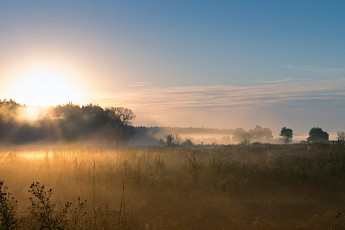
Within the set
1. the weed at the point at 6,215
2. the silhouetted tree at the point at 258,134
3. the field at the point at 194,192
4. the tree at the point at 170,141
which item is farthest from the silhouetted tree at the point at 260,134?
the weed at the point at 6,215

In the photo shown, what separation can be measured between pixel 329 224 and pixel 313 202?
1.88 m

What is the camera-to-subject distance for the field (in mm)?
6988

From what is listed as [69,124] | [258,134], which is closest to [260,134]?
[258,134]

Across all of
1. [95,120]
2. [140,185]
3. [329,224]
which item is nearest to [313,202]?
[329,224]

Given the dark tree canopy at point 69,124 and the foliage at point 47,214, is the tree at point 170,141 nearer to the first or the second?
the dark tree canopy at point 69,124

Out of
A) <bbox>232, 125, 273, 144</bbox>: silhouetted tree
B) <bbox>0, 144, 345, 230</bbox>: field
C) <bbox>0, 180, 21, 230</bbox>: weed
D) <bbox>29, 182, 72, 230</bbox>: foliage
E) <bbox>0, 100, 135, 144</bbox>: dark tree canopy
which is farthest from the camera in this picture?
<bbox>232, 125, 273, 144</bbox>: silhouetted tree

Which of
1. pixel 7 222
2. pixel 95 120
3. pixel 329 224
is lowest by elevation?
pixel 329 224

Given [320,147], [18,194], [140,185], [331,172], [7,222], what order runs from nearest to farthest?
[7,222]
[18,194]
[140,185]
[331,172]
[320,147]

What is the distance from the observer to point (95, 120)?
190ft

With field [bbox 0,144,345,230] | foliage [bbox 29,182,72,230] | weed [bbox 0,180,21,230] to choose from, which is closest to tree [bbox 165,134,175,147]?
field [bbox 0,144,345,230]

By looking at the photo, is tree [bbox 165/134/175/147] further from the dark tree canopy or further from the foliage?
the foliage

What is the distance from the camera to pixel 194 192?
9172mm

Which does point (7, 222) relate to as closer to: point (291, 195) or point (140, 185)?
point (140, 185)

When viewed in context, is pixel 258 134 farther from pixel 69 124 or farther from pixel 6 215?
pixel 6 215
